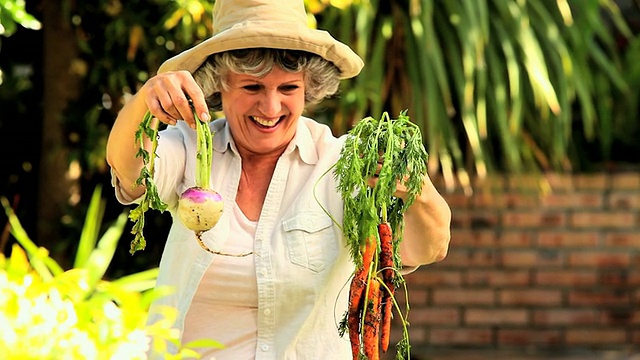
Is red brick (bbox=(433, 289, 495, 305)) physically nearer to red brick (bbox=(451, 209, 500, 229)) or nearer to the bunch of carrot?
red brick (bbox=(451, 209, 500, 229))

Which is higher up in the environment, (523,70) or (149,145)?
(523,70)

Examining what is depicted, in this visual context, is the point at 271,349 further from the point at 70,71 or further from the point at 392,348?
the point at 392,348

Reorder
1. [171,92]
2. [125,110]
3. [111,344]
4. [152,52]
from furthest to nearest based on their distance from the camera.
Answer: [152,52] → [125,110] → [171,92] → [111,344]

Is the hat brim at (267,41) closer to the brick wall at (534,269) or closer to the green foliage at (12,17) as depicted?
the green foliage at (12,17)

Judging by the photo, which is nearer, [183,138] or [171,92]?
[171,92]

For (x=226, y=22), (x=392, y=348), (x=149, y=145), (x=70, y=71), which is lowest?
(x=392, y=348)

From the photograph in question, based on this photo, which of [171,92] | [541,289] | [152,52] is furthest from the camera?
[541,289]

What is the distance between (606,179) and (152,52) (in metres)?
2.34

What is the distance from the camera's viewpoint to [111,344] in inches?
74.3

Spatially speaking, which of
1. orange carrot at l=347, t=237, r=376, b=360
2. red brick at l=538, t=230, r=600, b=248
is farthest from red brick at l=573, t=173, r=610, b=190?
orange carrot at l=347, t=237, r=376, b=360

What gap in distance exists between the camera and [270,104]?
269 cm

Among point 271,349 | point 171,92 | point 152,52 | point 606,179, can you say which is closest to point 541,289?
point 606,179

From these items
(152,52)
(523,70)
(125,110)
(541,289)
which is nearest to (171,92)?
(125,110)

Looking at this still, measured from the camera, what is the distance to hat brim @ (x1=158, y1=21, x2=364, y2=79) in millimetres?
2666
